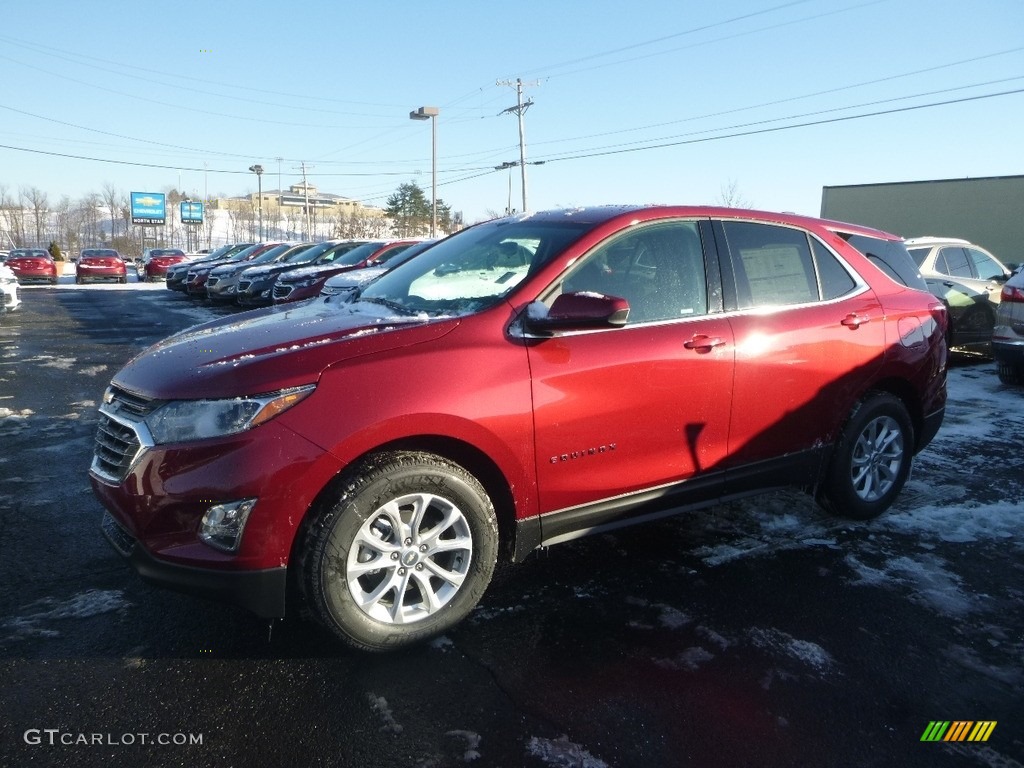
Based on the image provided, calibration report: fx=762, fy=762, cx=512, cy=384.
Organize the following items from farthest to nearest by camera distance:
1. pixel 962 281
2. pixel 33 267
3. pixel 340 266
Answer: pixel 33 267
pixel 340 266
pixel 962 281

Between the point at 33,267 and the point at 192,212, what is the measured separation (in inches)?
2107

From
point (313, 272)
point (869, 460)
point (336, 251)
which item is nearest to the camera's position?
point (869, 460)

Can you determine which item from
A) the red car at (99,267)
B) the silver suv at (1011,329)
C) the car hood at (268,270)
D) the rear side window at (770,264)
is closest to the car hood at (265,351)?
the rear side window at (770,264)

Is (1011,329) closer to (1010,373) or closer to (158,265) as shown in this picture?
(1010,373)

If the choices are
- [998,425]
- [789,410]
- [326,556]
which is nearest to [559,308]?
[326,556]

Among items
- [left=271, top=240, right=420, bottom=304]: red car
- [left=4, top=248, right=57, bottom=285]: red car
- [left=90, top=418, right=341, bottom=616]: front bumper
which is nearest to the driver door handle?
[left=90, top=418, right=341, bottom=616]: front bumper

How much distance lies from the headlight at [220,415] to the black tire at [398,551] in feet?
1.17

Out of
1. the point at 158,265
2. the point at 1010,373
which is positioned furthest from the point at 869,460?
the point at 158,265

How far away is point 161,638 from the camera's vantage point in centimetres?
307

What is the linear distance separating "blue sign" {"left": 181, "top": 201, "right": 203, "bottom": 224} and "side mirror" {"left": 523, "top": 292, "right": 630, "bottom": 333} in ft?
277

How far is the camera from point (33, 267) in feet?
102

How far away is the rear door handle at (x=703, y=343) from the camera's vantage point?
3.57 meters

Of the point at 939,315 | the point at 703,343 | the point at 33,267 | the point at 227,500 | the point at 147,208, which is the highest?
the point at 147,208

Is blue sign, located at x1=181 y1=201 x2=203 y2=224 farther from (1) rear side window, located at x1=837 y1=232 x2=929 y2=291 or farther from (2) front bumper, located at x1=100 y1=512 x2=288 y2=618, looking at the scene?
(2) front bumper, located at x1=100 y1=512 x2=288 y2=618
